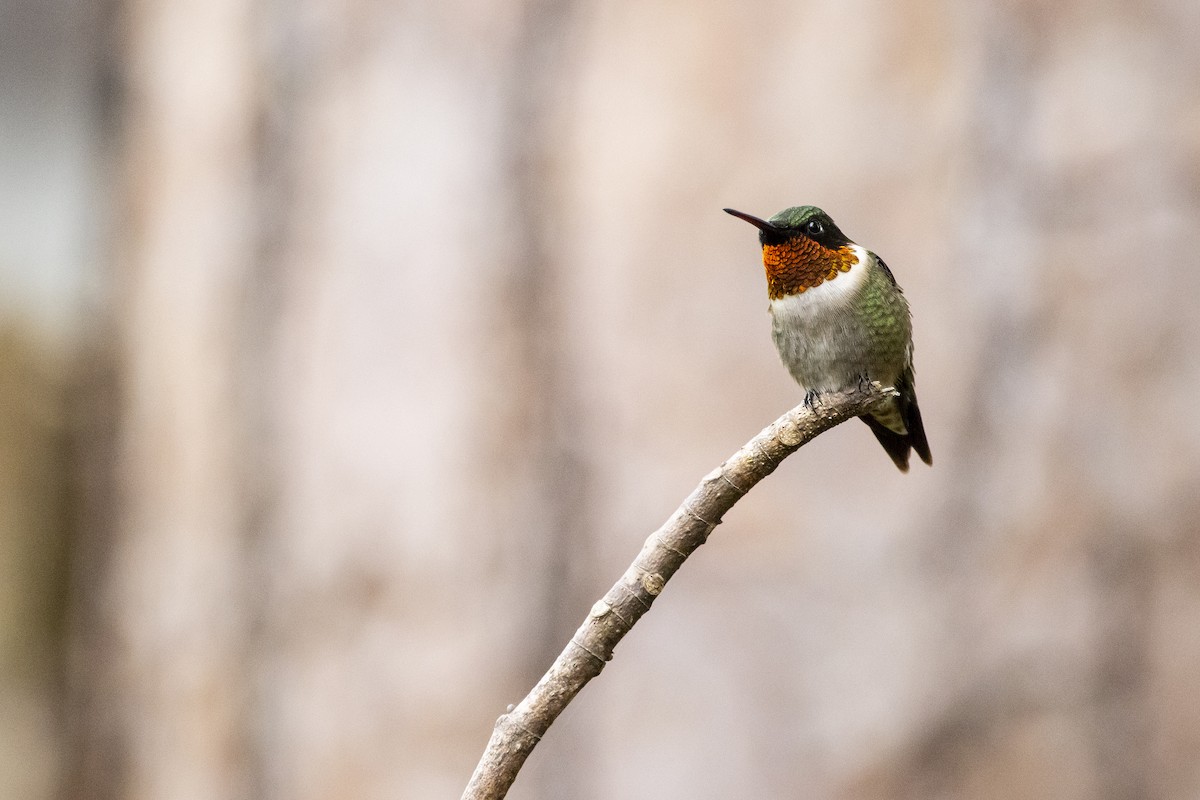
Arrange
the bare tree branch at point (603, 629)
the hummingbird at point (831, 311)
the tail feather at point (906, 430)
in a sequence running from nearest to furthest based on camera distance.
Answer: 1. the bare tree branch at point (603, 629)
2. the hummingbird at point (831, 311)
3. the tail feather at point (906, 430)

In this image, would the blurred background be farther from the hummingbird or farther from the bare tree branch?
the bare tree branch

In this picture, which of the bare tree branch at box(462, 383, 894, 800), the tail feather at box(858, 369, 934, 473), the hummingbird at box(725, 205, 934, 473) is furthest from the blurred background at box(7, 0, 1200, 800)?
the bare tree branch at box(462, 383, 894, 800)

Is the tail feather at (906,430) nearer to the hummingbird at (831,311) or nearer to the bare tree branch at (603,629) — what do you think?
the hummingbird at (831,311)

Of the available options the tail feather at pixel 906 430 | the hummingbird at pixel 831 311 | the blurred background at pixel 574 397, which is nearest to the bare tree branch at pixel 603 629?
the hummingbird at pixel 831 311

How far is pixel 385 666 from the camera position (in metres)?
3.36

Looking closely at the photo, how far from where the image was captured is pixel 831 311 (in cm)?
158

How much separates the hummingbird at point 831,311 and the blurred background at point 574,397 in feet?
4.98

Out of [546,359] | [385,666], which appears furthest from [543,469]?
[385,666]

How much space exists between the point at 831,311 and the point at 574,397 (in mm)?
1788

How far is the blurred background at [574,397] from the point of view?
3053 millimetres

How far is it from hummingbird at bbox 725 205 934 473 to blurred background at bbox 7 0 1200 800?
4.98 feet

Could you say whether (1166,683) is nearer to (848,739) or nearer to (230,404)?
(848,739)

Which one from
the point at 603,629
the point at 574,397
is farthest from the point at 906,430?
the point at 574,397

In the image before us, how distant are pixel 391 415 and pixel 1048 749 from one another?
2070 millimetres
